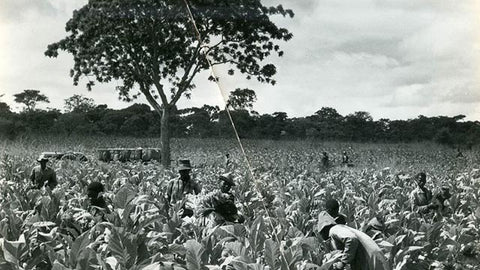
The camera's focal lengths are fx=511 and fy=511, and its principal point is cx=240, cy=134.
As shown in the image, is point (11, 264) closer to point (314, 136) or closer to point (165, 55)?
point (165, 55)

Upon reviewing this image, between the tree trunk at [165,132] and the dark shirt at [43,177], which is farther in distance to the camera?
the tree trunk at [165,132]

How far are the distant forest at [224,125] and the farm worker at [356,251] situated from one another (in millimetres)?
14884

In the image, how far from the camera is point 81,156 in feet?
73.5

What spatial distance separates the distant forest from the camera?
81.4 ft

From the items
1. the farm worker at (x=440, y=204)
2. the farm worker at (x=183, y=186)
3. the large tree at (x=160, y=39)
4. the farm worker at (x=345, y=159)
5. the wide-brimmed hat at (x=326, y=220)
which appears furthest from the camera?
the farm worker at (x=345, y=159)

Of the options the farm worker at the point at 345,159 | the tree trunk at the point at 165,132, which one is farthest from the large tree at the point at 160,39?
the farm worker at the point at 345,159

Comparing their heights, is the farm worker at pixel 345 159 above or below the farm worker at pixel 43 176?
below

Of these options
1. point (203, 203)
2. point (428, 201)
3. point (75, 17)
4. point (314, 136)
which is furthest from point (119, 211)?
point (314, 136)

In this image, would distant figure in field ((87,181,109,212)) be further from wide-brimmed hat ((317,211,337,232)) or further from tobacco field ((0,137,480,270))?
wide-brimmed hat ((317,211,337,232))

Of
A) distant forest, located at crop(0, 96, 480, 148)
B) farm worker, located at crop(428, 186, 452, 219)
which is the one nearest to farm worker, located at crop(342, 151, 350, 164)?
distant forest, located at crop(0, 96, 480, 148)

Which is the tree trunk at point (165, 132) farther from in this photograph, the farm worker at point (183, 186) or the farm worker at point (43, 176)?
the farm worker at point (183, 186)

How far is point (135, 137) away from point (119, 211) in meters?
34.6

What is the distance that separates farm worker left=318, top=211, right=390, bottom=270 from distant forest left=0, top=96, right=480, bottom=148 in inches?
586

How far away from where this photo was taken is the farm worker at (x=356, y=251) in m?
4.31
